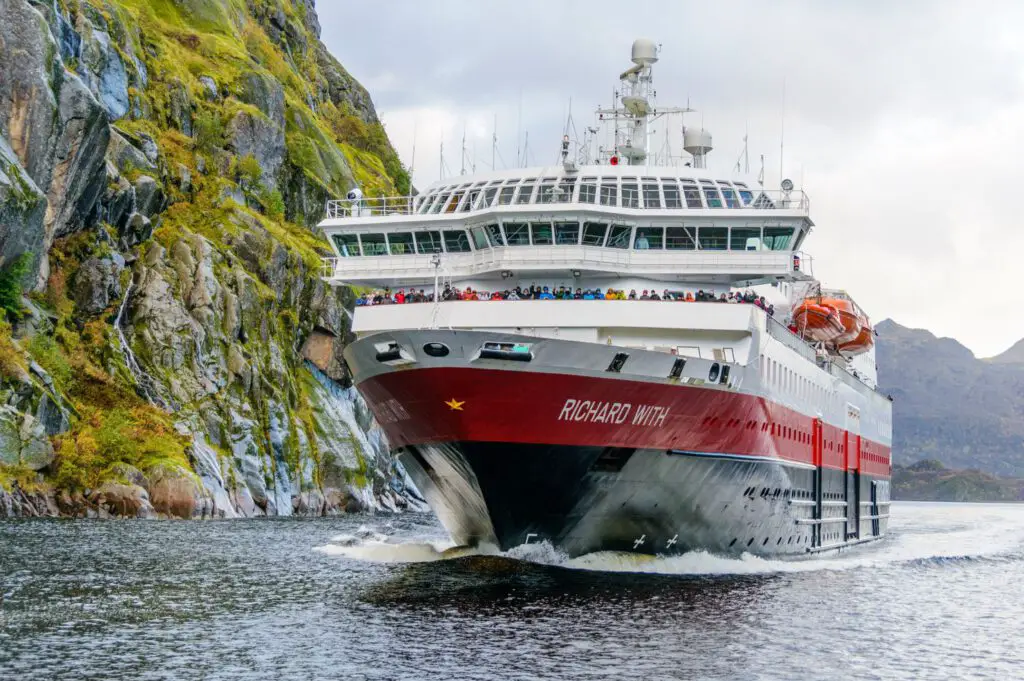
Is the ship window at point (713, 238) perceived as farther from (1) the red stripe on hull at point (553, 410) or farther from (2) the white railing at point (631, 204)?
(1) the red stripe on hull at point (553, 410)

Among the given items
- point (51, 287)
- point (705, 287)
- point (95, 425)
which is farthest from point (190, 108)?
point (705, 287)

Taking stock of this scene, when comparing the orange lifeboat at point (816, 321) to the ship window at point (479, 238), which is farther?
the orange lifeboat at point (816, 321)

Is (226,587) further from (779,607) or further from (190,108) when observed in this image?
(190,108)

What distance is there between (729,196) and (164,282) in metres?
49.6

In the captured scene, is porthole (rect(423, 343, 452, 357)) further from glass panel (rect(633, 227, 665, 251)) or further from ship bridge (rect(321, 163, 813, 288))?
glass panel (rect(633, 227, 665, 251))

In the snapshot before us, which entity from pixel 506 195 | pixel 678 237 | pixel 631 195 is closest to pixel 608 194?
pixel 631 195

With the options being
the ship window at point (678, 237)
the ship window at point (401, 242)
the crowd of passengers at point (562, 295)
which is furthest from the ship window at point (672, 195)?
the ship window at point (401, 242)

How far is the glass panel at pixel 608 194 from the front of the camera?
49.1 m

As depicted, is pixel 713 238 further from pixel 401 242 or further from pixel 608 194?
pixel 401 242

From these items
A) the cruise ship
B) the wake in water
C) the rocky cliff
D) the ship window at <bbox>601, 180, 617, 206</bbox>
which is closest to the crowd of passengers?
the cruise ship

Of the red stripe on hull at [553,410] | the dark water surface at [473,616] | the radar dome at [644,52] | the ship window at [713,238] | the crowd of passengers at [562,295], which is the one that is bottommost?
the dark water surface at [473,616]

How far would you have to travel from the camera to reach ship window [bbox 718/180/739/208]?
49.1 m

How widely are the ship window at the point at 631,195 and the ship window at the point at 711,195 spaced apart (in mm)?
2403

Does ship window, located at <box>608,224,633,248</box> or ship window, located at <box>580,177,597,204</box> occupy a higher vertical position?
ship window, located at <box>580,177,597,204</box>
